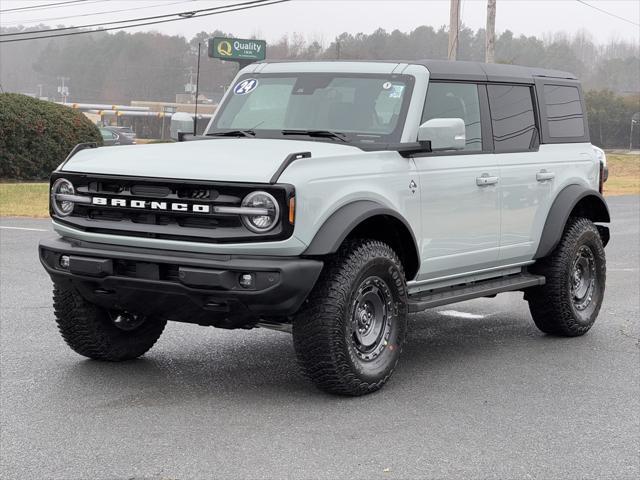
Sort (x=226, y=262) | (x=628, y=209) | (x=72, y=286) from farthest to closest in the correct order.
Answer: (x=628, y=209)
(x=72, y=286)
(x=226, y=262)

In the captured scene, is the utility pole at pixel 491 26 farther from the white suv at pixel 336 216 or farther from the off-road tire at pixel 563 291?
the off-road tire at pixel 563 291

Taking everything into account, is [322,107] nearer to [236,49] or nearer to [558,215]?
[558,215]

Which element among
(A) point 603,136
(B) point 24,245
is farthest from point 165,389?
(A) point 603,136

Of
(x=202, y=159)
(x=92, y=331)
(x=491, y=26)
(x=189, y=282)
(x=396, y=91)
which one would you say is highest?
(x=491, y=26)

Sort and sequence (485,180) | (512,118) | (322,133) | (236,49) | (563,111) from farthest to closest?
(236,49), (563,111), (512,118), (485,180), (322,133)

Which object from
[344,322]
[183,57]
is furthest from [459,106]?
[183,57]

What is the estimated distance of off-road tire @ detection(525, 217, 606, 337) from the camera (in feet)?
26.0

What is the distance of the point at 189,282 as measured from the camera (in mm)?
5516

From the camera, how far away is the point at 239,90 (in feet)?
24.9

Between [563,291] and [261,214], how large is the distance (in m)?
3.34

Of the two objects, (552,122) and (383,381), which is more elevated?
(552,122)

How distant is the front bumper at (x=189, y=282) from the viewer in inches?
216

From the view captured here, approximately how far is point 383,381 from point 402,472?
1.51 meters

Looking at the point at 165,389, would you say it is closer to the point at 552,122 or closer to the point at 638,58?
the point at 552,122
